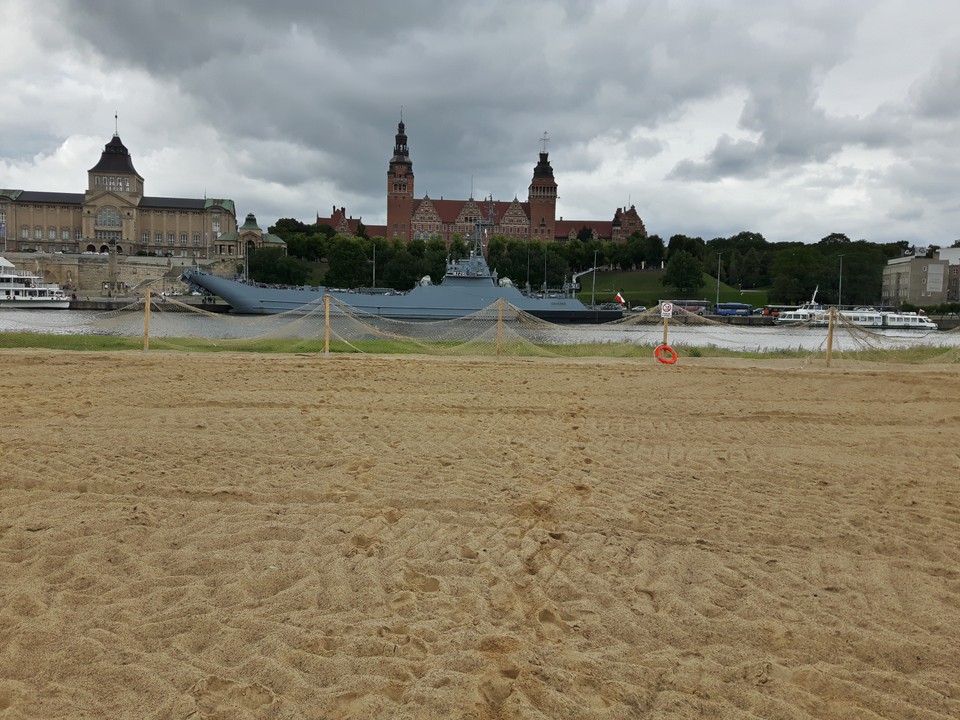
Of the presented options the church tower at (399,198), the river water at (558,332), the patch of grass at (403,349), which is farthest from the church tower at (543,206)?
the patch of grass at (403,349)

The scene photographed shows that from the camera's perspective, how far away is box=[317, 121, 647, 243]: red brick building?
106812mm

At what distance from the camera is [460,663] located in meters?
2.46

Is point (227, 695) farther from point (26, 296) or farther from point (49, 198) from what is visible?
point (49, 198)

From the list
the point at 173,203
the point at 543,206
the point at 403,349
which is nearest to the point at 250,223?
the point at 173,203

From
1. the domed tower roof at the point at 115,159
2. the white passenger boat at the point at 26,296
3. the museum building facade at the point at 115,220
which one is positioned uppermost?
the domed tower roof at the point at 115,159

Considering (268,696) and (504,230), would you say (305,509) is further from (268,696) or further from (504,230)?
(504,230)

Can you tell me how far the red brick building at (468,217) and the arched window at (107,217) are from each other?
108 ft

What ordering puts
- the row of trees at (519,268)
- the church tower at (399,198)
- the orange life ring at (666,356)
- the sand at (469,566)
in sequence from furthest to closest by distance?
1. the church tower at (399,198)
2. the row of trees at (519,268)
3. the orange life ring at (666,356)
4. the sand at (469,566)

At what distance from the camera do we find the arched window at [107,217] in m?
95.7

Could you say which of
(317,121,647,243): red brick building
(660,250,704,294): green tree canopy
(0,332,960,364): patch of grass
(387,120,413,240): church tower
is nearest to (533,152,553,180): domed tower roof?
(317,121,647,243): red brick building

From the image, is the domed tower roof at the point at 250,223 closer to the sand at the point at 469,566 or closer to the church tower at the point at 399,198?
the church tower at the point at 399,198

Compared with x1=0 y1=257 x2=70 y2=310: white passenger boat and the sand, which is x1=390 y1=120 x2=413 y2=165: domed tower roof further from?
the sand

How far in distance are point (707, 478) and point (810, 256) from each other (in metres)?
78.2

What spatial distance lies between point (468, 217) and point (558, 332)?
77.2 metres
